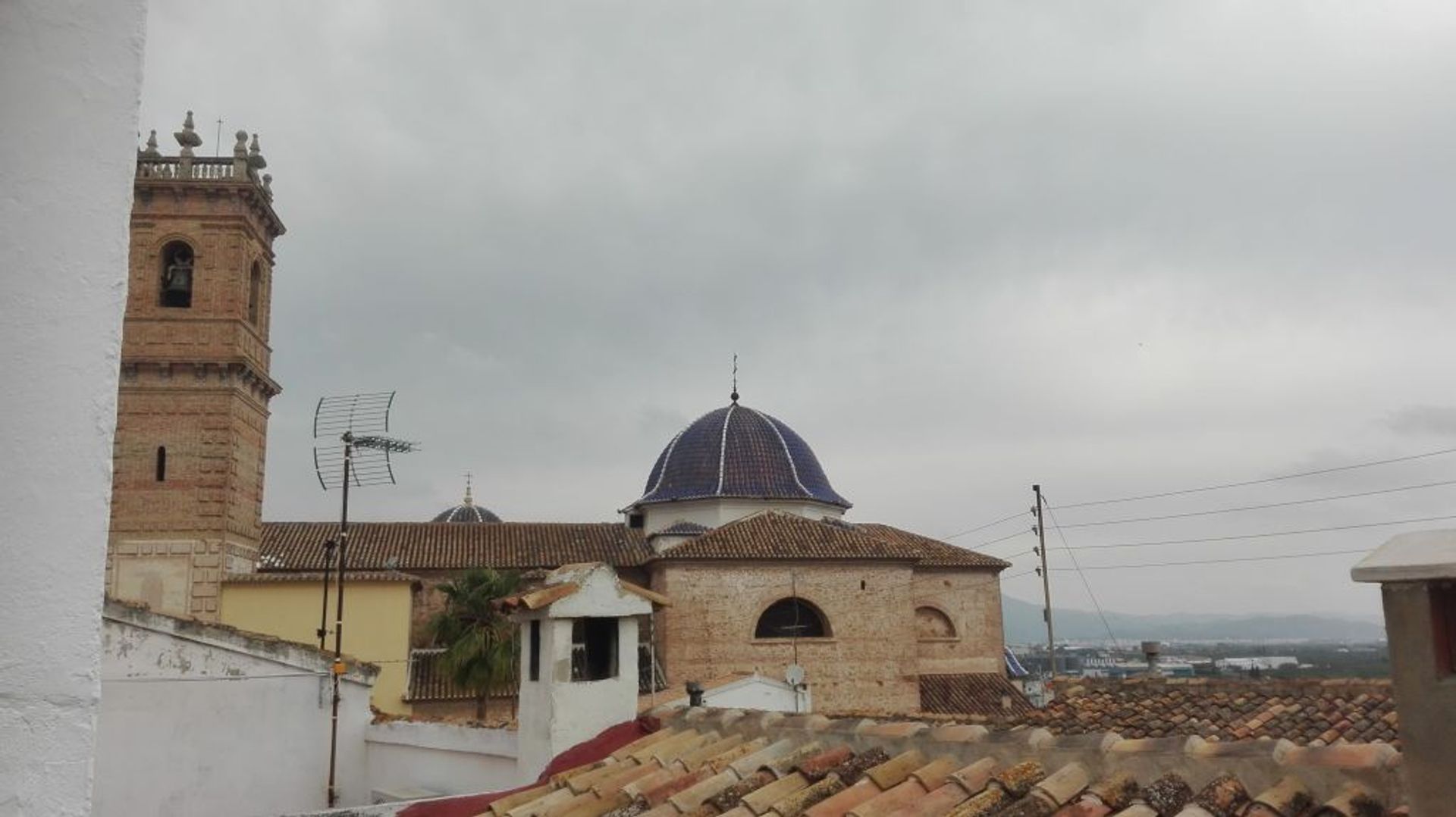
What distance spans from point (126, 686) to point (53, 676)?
11067 millimetres

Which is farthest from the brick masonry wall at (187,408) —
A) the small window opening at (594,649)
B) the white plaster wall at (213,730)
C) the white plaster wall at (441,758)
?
the small window opening at (594,649)

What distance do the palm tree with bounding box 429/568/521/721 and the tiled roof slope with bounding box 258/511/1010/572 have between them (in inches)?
111

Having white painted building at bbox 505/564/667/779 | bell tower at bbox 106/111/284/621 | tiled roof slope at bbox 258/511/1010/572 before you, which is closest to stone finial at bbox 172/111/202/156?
bell tower at bbox 106/111/284/621

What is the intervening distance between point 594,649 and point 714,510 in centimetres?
2234

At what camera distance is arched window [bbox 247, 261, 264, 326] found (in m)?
23.8

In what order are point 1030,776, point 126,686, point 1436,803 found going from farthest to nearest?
1. point 126,686
2. point 1030,776
3. point 1436,803

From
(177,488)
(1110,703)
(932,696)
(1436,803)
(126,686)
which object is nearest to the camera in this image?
(1436,803)

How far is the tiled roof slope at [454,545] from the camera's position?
25.6 m

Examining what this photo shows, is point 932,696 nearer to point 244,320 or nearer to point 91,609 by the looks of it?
point 244,320

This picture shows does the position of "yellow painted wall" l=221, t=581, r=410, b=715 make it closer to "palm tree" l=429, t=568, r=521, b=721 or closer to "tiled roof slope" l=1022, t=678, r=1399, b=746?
"palm tree" l=429, t=568, r=521, b=721

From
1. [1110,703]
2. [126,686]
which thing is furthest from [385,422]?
[1110,703]

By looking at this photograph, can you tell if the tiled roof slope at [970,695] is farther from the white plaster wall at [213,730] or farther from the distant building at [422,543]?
the white plaster wall at [213,730]

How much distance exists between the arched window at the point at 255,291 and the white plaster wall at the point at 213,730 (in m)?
14.0

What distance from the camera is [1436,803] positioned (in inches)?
102
